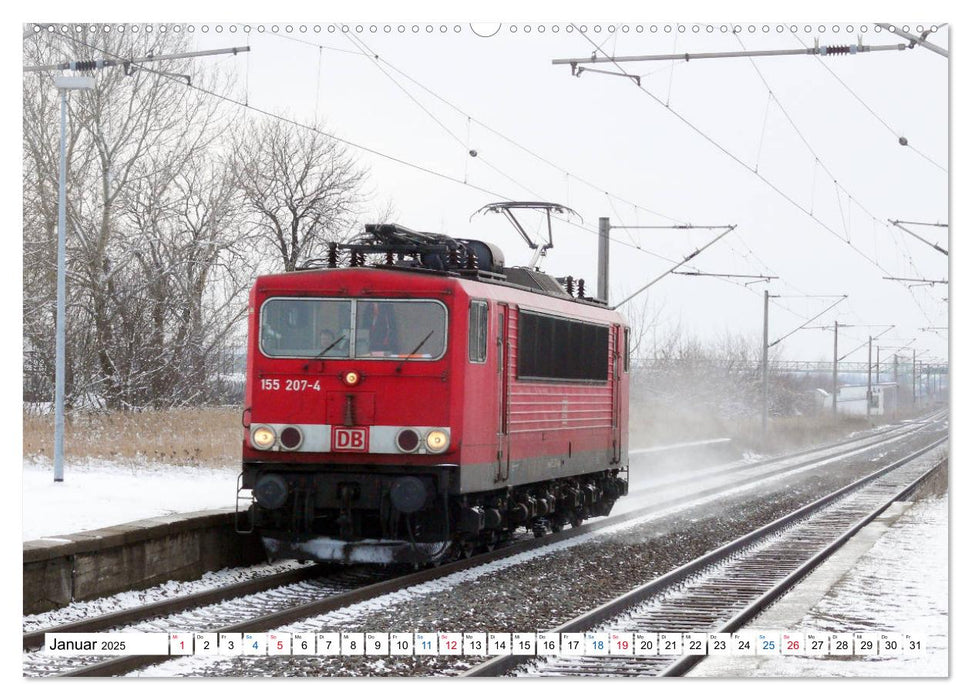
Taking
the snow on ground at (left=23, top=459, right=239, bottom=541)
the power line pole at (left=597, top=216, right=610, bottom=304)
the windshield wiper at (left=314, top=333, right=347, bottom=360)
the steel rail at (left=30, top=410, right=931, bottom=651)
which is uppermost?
the power line pole at (left=597, top=216, right=610, bottom=304)

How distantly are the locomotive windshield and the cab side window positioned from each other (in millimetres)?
342

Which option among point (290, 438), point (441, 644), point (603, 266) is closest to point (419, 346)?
point (290, 438)

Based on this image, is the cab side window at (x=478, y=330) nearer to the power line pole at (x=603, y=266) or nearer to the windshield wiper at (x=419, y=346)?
the windshield wiper at (x=419, y=346)

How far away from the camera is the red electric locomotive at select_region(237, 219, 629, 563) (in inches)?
515

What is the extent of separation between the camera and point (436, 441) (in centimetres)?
1299

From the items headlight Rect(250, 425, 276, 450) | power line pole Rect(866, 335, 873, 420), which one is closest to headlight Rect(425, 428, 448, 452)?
headlight Rect(250, 425, 276, 450)

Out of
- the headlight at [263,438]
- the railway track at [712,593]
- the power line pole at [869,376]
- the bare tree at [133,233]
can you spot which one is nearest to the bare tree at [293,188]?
the bare tree at [133,233]

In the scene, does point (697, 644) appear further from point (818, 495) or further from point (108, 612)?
point (818, 495)

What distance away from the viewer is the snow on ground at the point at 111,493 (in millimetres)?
12398

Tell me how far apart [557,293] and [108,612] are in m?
7.19

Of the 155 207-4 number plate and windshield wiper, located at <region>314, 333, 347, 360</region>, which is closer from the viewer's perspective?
the 155 207-4 number plate

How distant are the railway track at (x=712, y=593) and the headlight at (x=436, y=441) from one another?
2131mm

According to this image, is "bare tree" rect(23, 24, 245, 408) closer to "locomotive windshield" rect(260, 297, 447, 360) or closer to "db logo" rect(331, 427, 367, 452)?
"locomotive windshield" rect(260, 297, 447, 360)

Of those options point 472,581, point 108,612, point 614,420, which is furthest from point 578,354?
point 108,612
